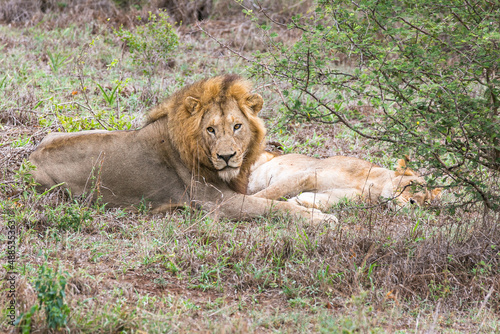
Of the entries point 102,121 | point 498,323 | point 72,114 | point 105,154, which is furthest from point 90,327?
point 72,114

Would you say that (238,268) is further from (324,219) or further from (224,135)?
(224,135)

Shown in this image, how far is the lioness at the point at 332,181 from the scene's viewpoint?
6.07 metres

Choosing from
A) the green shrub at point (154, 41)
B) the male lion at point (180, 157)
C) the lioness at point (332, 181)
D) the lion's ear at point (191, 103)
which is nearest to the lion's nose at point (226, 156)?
the male lion at point (180, 157)

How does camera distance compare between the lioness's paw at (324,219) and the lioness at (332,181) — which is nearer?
the lioness's paw at (324,219)

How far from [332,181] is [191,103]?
1980 millimetres

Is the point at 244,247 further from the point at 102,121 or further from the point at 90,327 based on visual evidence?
the point at 102,121

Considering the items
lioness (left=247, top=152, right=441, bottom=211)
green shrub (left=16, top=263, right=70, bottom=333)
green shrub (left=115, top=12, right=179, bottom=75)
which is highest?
green shrub (left=115, top=12, right=179, bottom=75)

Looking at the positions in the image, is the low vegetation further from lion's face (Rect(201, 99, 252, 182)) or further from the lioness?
lion's face (Rect(201, 99, 252, 182))

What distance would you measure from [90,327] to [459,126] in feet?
9.33

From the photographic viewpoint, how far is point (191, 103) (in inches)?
209

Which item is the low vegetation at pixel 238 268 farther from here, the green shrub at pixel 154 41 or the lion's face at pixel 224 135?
the green shrub at pixel 154 41

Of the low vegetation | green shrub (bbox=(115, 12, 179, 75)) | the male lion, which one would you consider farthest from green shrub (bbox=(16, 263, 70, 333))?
green shrub (bbox=(115, 12, 179, 75))

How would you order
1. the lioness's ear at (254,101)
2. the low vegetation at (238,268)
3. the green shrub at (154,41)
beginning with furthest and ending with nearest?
the green shrub at (154,41) < the lioness's ear at (254,101) < the low vegetation at (238,268)

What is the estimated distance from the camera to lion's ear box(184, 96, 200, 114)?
5.29m
